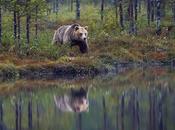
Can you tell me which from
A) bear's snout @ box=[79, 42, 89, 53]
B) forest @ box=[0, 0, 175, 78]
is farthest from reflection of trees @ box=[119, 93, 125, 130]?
bear's snout @ box=[79, 42, 89, 53]

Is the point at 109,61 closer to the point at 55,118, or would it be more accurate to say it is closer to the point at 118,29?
the point at 118,29

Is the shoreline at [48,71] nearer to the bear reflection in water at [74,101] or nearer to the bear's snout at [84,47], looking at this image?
the bear's snout at [84,47]

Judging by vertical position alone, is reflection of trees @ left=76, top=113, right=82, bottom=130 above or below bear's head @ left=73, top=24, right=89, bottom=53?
below

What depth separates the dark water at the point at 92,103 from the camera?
814 inches

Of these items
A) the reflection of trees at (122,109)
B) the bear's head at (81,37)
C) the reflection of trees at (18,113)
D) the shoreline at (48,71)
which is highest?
the bear's head at (81,37)

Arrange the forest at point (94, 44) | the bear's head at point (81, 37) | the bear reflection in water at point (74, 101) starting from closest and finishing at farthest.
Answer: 1. the bear reflection in water at point (74, 101)
2. the forest at point (94, 44)
3. the bear's head at point (81, 37)

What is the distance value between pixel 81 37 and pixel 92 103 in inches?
635

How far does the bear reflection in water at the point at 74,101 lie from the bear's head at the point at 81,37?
1154cm

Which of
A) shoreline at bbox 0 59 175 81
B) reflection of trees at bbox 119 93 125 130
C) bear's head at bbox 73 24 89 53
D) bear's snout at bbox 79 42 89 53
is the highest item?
bear's head at bbox 73 24 89 53

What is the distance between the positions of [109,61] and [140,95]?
47.1 ft

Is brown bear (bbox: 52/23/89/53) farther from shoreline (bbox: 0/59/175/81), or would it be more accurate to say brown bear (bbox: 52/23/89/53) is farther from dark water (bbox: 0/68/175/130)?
dark water (bbox: 0/68/175/130)

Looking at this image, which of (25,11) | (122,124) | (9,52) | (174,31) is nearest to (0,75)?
(9,52)

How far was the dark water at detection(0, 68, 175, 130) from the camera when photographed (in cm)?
2067

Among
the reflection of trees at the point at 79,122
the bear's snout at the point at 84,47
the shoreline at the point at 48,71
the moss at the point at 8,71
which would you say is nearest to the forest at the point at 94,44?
the moss at the point at 8,71
